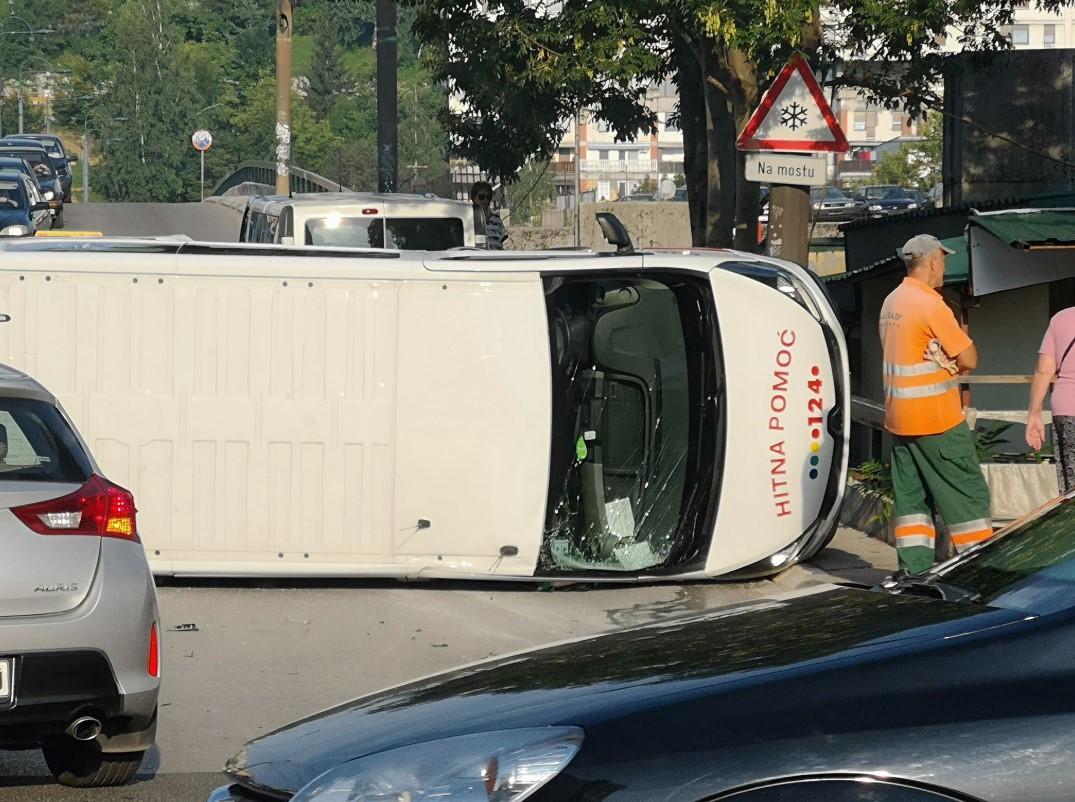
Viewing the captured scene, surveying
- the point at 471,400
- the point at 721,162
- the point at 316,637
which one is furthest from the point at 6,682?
the point at 721,162

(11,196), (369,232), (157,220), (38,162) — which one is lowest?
(369,232)

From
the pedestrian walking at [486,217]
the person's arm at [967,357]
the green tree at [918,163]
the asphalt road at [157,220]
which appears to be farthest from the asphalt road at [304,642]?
the green tree at [918,163]

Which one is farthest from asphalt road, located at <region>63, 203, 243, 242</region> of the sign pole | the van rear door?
the van rear door

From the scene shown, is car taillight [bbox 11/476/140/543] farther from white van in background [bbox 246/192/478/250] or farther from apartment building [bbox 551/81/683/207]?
apartment building [bbox 551/81/683/207]

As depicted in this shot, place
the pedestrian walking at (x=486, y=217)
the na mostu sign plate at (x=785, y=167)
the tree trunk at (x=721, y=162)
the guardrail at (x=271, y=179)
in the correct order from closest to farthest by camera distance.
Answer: the na mostu sign plate at (x=785, y=167), the pedestrian walking at (x=486, y=217), the tree trunk at (x=721, y=162), the guardrail at (x=271, y=179)

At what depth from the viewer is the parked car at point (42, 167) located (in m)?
43.8

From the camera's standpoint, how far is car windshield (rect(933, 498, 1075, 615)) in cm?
334

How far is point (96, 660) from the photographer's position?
529 centimetres

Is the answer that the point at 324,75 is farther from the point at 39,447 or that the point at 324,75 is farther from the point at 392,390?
the point at 39,447

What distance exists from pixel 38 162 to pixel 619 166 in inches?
4534

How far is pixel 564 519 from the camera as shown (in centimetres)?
923

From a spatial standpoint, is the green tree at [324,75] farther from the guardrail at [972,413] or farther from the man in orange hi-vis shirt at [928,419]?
the man in orange hi-vis shirt at [928,419]

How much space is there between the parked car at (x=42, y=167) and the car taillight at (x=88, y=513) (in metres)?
38.2

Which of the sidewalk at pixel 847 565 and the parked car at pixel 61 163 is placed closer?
the sidewalk at pixel 847 565
